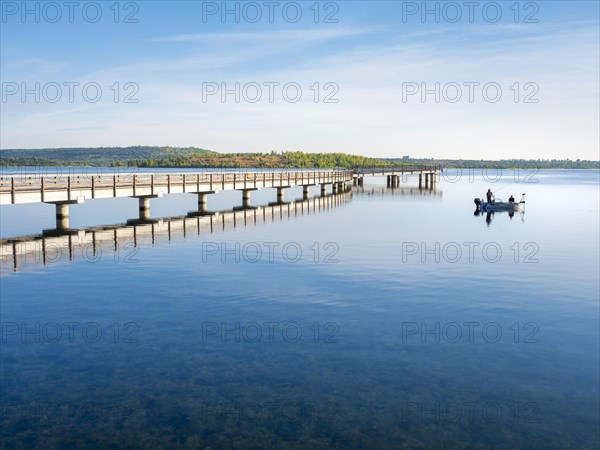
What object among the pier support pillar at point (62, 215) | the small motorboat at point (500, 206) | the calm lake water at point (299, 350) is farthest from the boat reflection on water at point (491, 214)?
the pier support pillar at point (62, 215)

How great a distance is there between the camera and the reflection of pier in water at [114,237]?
30844 millimetres

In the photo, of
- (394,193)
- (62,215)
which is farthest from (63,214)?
(394,193)

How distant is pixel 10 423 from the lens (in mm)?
11508

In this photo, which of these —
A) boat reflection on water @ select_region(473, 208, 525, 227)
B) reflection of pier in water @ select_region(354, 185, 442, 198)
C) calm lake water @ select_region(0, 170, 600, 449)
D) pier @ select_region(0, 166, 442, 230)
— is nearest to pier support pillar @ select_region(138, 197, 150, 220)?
pier @ select_region(0, 166, 442, 230)

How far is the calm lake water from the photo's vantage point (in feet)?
37.8

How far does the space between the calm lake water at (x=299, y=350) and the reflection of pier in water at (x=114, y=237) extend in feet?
3.01

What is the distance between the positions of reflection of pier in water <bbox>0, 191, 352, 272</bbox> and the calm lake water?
3.01ft

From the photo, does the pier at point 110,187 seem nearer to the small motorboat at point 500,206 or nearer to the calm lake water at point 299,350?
the calm lake water at point 299,350

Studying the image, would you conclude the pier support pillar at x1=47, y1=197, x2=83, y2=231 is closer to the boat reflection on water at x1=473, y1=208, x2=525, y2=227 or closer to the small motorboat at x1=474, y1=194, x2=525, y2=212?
the boat reflection on water at x1=473, y1=208, x2=525, y2=227

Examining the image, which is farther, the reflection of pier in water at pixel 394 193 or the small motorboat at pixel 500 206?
the reflection of pier in water at pixel 394 193

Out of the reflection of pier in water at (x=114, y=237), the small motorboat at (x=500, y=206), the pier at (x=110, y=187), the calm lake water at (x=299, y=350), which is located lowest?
the calm lake water at (x=299, y=350)

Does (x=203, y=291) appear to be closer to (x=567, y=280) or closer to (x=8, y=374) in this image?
(x=8, y=374)

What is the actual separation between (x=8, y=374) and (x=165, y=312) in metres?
6.38

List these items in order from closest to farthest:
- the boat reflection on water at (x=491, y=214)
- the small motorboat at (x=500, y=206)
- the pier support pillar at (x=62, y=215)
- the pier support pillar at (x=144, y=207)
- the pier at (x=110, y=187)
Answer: the pier at (x=110, y=187), the pier support pillar at (x=62, y=215), the pier support pillar at (x=144, y=207), the boat reflection on water at (x=491, y=214), the small motorboat at (x=500, y=206)
